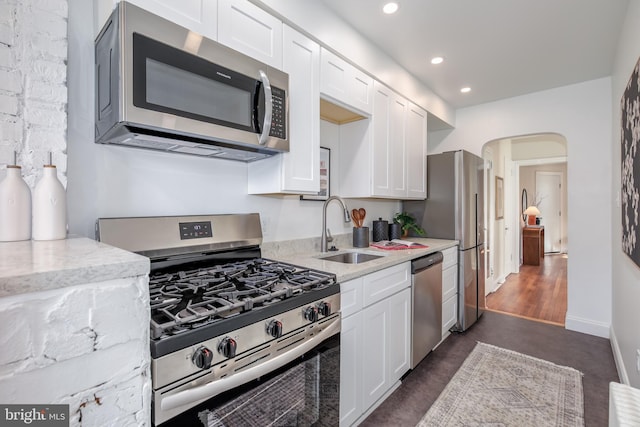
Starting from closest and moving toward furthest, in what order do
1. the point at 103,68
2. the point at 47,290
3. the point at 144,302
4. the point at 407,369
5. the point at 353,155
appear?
the point at 47,290 → the point at 144,302 → the point at 103,68 → the point at 407,369 → the point at 353,155

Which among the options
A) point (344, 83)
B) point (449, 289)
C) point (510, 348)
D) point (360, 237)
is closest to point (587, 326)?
point (510, 348)

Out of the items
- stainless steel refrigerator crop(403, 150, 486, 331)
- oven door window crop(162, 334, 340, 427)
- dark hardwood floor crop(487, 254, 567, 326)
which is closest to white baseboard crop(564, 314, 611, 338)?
dark hardwood floor crop(487, 254, 567, 326)

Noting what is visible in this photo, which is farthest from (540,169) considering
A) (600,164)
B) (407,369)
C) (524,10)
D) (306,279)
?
(306,279)

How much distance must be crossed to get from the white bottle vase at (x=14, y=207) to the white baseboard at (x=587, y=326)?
435 cm

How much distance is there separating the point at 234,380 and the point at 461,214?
8.92 feet

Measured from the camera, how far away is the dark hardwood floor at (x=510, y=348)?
186 cm

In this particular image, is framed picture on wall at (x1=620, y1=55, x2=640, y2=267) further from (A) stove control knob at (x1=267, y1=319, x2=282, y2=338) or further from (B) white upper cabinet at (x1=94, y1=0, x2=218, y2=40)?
(B) white upper cabinet at (x1=94, y1=0, x2=218, y2=40)

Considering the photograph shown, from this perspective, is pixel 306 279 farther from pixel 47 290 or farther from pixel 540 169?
pixel 540 169

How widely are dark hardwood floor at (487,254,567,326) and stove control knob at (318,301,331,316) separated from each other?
3230 mm

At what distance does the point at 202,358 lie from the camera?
2.90 feet

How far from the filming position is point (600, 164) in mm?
3008

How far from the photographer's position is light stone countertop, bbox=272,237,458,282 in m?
1.64

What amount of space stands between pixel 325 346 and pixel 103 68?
1.50m

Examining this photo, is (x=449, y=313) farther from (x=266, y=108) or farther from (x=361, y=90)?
(x=266, y=108)
